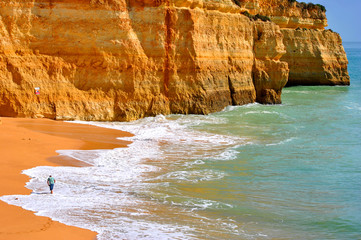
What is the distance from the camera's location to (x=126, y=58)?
18.5m

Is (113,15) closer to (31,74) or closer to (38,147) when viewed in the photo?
(31,74)

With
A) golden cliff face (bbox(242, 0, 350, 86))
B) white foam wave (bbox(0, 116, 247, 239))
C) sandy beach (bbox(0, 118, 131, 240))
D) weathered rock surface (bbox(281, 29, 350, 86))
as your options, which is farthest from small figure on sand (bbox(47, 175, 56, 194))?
weathered rock surface (bbox(281, 29, 350, 86))

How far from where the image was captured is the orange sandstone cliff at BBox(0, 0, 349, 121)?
659 inches

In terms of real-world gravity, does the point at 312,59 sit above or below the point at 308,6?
below

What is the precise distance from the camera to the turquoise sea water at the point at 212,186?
8062 millimetres

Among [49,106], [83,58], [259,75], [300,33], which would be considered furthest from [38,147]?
[300,33]

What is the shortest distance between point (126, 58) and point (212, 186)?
373 inches

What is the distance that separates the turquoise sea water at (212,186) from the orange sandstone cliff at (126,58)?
1.59 metres

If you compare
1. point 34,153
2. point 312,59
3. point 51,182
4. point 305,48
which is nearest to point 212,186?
point 51,182

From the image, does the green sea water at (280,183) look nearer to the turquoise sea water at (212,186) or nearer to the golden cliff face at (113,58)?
the turquoise sea water at (212,186)

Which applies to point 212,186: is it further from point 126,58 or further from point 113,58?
point 126,58

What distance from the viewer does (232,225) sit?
820 centimetres

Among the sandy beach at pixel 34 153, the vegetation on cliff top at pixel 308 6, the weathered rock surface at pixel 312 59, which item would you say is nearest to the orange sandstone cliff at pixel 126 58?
the sandy beach at pixel 34 153

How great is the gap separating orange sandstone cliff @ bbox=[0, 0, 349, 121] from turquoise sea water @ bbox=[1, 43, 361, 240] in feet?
5.23
